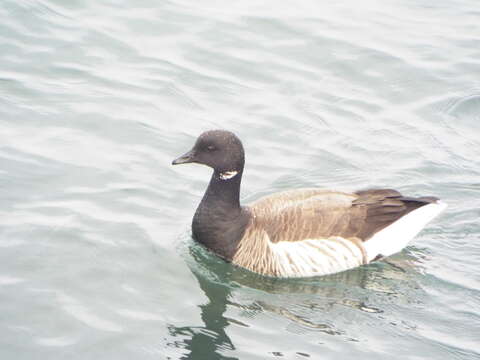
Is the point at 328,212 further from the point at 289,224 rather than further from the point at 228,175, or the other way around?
the point at 228,175

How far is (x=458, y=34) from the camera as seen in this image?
17359 mm

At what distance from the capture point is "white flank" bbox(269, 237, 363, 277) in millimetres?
10797

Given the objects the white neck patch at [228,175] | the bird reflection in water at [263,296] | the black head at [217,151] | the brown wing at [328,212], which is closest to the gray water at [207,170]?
the bird reflection in water at [263,296]

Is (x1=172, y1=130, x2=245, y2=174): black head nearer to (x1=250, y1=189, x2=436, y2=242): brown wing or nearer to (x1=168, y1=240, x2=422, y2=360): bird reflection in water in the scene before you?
(x1=250, y1=189, x2=436, y2=242): brown wing

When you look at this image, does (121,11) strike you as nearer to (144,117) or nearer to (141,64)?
(141,64)

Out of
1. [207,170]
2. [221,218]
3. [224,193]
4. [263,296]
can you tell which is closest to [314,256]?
[263,296]

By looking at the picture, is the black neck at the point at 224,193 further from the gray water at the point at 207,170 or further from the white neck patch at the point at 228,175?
the gray water at the point at 207,170

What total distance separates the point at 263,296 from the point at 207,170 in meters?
3.18

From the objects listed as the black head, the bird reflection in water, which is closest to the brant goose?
the black head

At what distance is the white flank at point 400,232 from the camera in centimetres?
1122

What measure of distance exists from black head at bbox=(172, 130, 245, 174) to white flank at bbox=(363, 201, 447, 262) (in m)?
1.98

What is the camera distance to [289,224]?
10.9 meters

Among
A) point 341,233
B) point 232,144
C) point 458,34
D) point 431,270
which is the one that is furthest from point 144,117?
point 458,34

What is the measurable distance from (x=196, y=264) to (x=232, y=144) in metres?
1.50
